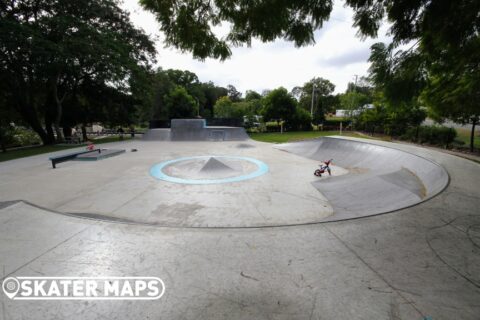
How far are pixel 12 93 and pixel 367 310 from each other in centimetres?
2902

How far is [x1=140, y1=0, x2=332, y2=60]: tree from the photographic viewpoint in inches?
110

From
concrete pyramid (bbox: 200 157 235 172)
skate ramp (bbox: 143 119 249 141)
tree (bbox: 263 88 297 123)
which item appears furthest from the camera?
tree (bbox: 263 88 297 123)

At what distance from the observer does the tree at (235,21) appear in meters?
2.79

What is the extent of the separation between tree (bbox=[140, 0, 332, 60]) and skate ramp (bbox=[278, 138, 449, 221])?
332 cm

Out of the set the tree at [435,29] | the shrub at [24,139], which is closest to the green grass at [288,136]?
the tree at [435,29]

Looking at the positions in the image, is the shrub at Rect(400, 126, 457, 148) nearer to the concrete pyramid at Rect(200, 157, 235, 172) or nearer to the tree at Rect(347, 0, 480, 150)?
the tree at Rect(347, 0, 480, 150)

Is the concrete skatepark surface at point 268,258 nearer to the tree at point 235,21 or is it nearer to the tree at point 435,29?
the tree at point 435,29

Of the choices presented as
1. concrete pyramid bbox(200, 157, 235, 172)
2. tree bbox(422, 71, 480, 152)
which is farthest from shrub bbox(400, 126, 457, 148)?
concrete pyramid bbox(200, 157, 235, 172)

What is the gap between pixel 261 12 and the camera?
110 inches

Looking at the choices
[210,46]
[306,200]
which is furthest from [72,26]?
[306,200]

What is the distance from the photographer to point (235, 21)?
10.1ft

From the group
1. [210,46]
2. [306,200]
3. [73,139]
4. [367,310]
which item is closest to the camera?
[367,310]

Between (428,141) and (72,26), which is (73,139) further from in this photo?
(428,141)

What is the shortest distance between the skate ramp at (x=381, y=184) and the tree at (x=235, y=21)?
3.32 meters
